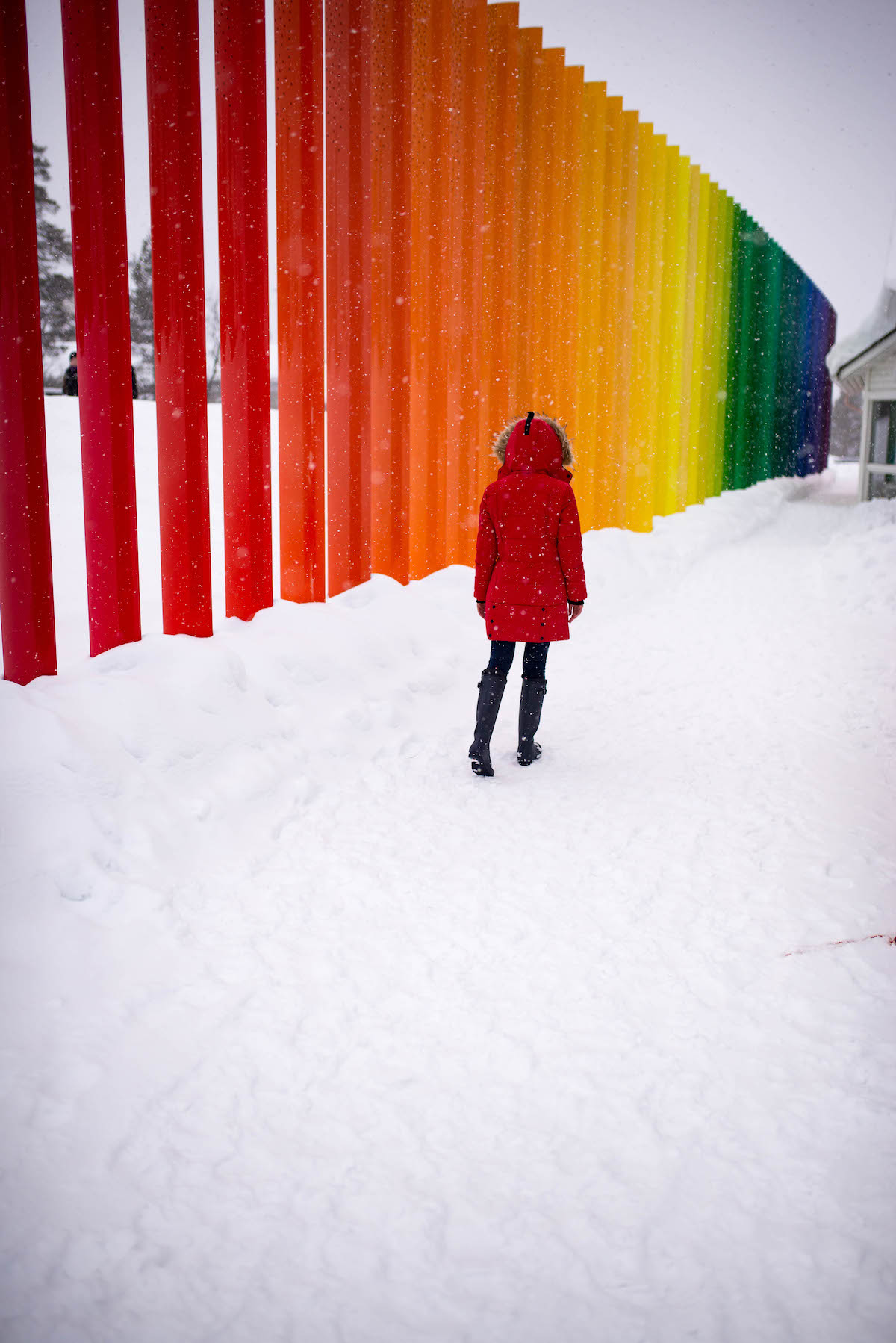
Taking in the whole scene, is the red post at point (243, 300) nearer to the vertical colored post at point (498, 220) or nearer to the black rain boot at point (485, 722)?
the black rain boot at point (485, 722)

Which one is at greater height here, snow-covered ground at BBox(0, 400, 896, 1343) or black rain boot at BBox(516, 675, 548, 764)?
black rain boot at BBox(516, 675, 548, 764)

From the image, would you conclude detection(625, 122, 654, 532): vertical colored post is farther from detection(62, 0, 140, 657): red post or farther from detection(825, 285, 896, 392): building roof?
detection(62, 0, 140, 657): red post

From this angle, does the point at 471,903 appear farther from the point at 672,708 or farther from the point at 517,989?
the point at 672,708

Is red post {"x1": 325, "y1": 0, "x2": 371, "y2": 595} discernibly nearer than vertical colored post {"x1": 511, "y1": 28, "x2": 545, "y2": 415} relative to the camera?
Yes

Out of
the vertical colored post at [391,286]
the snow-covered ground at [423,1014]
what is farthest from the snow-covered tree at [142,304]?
the snow-covered ground at [423,1014]

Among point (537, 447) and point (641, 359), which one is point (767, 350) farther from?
point (537, 447)

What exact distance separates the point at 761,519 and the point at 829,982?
10.4m

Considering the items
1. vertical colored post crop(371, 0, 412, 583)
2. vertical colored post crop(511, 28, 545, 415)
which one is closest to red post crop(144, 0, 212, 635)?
vertical colored post crop(371, 0, 412, 583)

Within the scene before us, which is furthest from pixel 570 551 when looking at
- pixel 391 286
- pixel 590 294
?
pixel 590 294

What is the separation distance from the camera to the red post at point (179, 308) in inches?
152

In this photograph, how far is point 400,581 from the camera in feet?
19.3

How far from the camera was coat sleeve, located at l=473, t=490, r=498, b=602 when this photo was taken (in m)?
4.09

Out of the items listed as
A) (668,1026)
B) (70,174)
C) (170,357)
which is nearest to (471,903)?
(668,1026)

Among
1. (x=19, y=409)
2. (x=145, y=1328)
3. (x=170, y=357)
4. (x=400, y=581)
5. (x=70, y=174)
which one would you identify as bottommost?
(x=145, y=1328)
